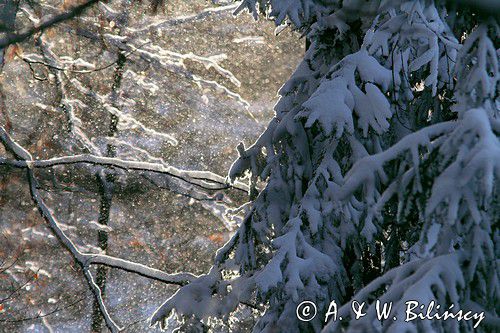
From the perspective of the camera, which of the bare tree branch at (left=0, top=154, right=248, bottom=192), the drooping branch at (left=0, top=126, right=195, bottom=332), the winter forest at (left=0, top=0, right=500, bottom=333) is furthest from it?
the bare tree branch at (left=0, top=154, right=248, bottom=192)

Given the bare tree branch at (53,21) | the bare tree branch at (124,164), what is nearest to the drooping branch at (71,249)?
the bare tree branch at (124,164)

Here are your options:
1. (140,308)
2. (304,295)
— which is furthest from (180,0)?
(304,295)

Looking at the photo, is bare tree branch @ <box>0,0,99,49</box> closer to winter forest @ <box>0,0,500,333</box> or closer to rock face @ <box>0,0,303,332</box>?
winter forest @ <box>0,0,500,333</box>

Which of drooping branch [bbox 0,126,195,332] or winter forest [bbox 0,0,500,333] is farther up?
winter forest [bbox 0,0,500,333]

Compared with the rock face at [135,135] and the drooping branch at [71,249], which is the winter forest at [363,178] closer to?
the drooping branch at [71,249]

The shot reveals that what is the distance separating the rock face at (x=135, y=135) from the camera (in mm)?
19562

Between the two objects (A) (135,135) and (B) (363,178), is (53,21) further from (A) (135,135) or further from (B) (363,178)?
(A) (135,135)

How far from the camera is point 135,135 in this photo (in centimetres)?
2181

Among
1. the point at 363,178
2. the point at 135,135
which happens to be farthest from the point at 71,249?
the point at 363,178

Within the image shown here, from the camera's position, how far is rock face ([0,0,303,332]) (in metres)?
19.6

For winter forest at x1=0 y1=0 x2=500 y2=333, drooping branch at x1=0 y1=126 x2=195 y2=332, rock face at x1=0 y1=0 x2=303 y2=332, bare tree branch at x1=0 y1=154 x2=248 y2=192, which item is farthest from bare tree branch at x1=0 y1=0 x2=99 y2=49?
rock face at x1=0 y1=0 x2=303 y2=332

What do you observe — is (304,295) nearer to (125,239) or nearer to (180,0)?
(125,239)

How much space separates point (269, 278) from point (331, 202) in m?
0.81

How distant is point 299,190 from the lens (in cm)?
654
